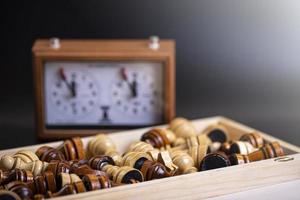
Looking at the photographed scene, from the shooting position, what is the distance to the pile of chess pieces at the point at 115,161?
2.96ft

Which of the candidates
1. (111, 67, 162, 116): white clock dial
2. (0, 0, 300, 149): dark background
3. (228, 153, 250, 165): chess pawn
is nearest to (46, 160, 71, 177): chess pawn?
(228, 153, 250, 165): chess pawn

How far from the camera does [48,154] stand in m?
1.04

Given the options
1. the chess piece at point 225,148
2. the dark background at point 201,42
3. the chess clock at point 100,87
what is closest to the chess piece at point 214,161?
the chess piece at point 225,148

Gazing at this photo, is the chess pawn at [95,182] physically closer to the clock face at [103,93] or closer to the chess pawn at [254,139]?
the chess pawn at [254,139]

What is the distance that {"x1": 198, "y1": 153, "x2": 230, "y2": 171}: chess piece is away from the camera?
3.26 ft

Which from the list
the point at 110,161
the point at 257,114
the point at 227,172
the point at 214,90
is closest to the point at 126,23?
the point at 214,90

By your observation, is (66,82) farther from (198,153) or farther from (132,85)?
(198,153)

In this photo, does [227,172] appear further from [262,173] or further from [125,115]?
[125,115]

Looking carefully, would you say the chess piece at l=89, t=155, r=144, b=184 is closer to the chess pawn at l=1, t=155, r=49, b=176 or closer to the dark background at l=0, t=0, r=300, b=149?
the chess pawn at l=1, t=155, r=49, b=176

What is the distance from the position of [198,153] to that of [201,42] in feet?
1.94

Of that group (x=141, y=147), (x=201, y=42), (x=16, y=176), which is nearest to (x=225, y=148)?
(x=141, y=147)

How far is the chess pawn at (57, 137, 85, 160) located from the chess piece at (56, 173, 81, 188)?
0.15 meters

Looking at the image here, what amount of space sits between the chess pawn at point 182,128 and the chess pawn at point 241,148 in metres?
0.13

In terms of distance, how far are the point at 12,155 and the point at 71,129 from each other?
28cm
